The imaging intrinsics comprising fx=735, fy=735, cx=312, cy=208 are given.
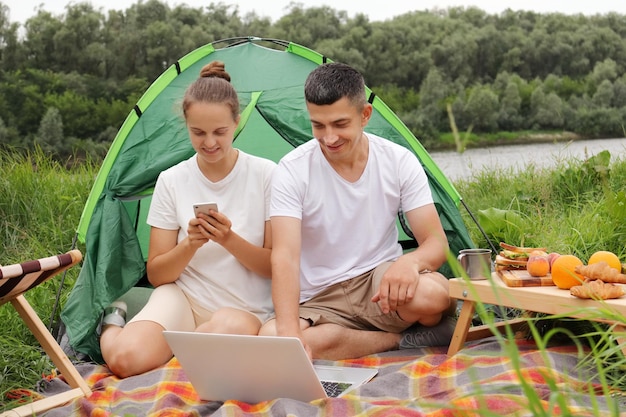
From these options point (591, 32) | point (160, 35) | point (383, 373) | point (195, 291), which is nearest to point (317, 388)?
point (383, 373)

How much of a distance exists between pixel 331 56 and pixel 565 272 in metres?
12.8

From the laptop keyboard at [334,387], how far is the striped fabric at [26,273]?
89cm

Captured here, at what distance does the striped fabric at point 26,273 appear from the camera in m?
2.06

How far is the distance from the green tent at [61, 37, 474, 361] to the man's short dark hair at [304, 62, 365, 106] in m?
0.70

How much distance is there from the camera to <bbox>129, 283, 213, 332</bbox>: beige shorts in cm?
261

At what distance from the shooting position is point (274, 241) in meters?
2.57

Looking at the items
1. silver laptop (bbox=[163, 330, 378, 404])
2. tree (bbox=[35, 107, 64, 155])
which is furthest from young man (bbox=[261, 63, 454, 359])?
tree (bbox=[35, 107, 64, 155])

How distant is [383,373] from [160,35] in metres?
14.4

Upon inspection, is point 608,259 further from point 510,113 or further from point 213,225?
point 510,113

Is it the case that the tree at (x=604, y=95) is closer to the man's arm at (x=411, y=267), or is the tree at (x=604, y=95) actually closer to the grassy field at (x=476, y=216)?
the grassy field at (x=476, y=216)

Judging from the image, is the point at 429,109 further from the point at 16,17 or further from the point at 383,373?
the point at 16,17

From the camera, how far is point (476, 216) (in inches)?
193

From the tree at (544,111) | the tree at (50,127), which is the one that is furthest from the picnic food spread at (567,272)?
the tree at (50,127)

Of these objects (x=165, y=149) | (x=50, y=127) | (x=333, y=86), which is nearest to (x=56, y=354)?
(x=165, y=149)
